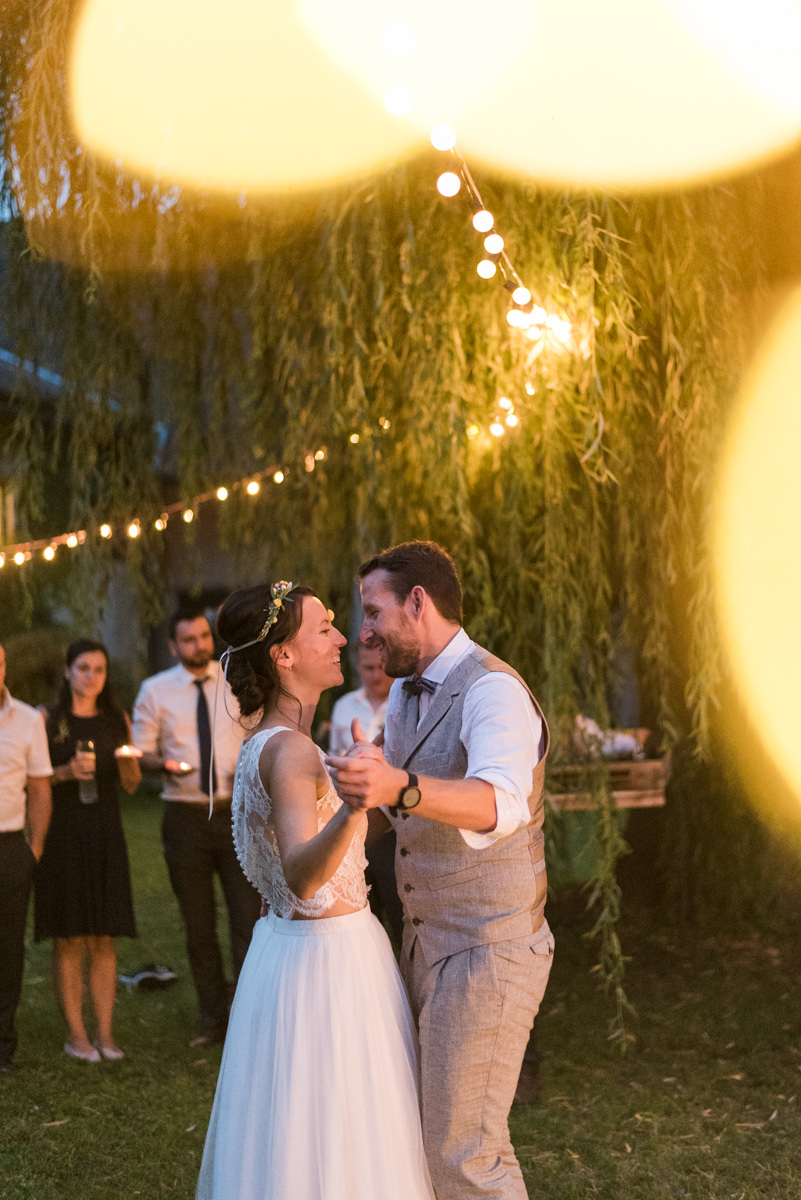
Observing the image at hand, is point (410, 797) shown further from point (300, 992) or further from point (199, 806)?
point (199, 806)

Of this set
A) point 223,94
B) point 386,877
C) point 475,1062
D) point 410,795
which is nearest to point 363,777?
point 410,795

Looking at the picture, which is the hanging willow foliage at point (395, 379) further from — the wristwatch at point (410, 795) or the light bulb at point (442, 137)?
the wristwatch at point (410, 795)

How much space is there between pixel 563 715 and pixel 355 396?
1458mm

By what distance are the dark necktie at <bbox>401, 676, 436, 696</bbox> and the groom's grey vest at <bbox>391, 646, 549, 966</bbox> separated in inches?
1.6

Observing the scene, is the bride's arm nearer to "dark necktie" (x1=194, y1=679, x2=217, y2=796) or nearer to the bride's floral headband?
the bride's floral headband

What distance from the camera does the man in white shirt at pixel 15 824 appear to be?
183 inches

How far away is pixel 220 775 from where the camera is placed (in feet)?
16.5

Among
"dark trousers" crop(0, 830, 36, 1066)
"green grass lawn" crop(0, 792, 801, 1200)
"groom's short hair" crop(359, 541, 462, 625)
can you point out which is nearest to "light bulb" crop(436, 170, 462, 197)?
"groom's short hair" crop(359, 541, 462, 625)

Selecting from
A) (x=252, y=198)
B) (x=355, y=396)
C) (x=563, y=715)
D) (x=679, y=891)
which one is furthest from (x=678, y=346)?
(x=679, y=891)

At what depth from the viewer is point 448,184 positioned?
370 centimetres

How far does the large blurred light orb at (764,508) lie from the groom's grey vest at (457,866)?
191cm

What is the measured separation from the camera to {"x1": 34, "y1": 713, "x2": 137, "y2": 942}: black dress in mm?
4809

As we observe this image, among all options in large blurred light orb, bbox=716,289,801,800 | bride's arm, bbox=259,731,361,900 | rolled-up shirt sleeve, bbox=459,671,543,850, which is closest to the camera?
bride's arm, bbox=259,731,361,900

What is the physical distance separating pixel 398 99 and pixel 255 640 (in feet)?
6.91
